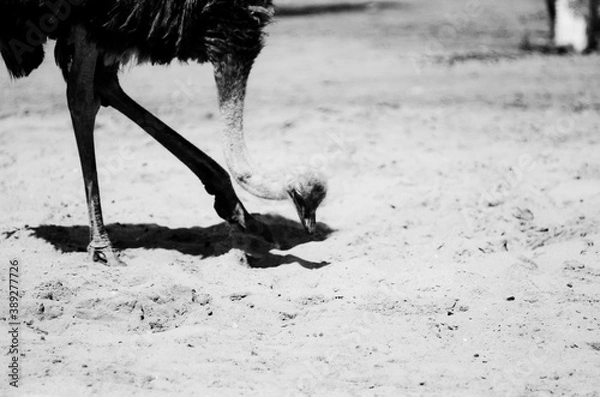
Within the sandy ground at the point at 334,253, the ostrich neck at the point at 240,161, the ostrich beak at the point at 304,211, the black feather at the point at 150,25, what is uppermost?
the black feather at the point at 150,25

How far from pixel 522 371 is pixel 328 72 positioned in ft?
21.3

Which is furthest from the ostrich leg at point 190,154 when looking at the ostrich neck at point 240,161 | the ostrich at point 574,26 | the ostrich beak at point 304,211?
the ostrich at point 574,26

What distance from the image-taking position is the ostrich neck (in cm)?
408

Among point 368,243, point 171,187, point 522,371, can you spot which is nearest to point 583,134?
point 368,243

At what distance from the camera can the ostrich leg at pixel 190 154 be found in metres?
4.78

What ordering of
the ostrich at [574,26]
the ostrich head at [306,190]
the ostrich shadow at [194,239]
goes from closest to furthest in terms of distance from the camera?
the ostrich head at [306,190]
the ostrich shadow at [194,239]
the ostrich at [574,26]

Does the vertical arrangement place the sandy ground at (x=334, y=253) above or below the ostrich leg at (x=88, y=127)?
below

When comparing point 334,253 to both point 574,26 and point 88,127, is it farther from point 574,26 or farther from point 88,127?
point 574,26

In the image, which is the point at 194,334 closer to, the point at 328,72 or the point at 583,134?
the point at 583,134

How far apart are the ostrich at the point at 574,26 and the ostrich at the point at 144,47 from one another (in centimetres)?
731

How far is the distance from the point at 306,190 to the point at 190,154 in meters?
1.01

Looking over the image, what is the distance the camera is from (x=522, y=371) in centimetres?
346

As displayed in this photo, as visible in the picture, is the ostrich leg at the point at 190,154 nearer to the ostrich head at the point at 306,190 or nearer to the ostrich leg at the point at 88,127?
the ostrich leg at the point at 88,127

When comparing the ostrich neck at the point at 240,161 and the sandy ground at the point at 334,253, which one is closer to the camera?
the sandy ground at the point at 334,253
